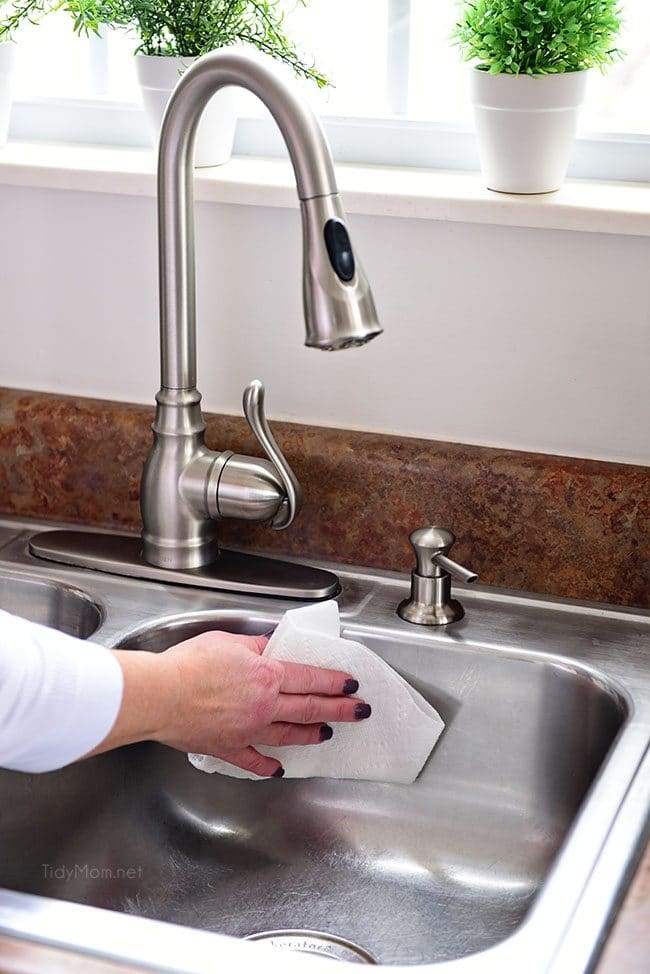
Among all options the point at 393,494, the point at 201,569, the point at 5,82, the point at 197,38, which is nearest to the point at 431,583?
the point at 393,494

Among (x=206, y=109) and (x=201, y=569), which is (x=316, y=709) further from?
(x=206, y=109)

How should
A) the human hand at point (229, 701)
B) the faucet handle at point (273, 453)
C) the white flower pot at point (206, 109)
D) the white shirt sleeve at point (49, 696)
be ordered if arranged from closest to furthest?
the white shirt sleeve at point (49, 696), the human hand at point (229, 701), the faucet handle at point (273, 453), the white flower pot at point (206, 109)

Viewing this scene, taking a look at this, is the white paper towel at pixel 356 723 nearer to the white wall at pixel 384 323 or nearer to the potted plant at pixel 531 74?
the white wall at pixel 384 323

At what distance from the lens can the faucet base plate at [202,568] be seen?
1142 mm

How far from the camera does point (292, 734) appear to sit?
1.03 metres

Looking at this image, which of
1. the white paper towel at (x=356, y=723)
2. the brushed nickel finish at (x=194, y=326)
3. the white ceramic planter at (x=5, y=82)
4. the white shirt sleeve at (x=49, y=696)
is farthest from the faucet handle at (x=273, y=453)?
the white ceramic planter at (x=5, y=82)

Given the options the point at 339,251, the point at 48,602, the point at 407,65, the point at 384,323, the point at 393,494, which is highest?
the point at 407,65

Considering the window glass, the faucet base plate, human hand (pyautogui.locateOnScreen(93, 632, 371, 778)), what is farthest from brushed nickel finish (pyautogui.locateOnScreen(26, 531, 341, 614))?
the window glass

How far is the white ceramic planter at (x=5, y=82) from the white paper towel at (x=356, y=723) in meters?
0.63

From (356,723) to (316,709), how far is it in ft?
0.17

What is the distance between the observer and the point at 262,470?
44.2 inches

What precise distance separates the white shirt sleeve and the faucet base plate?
31 cm

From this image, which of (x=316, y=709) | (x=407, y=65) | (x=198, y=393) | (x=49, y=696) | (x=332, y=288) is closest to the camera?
(x=49, y=696)

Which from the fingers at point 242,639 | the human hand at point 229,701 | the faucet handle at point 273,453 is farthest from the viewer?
the faucet handle at point 273,453
